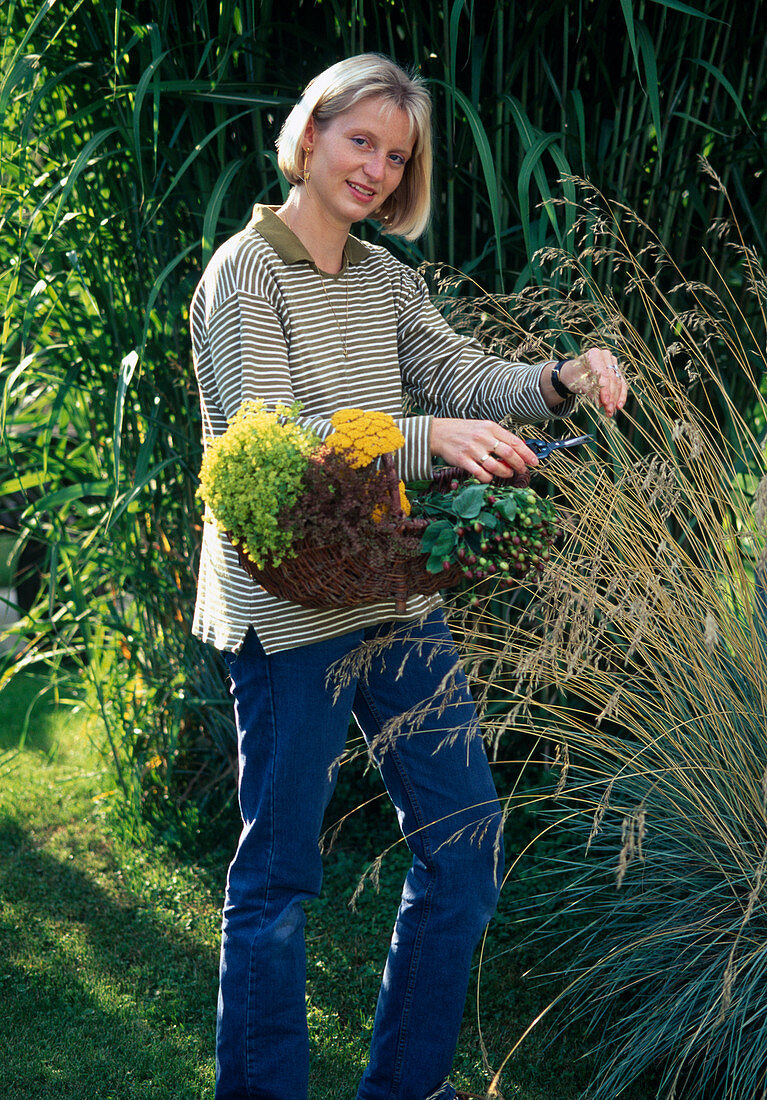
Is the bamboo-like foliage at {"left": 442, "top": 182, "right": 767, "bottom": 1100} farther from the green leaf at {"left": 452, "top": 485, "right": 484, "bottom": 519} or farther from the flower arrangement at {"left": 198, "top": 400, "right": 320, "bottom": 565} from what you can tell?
the flower arrangement at {"left": 198, "top": 400, "right": 320, "bottom": 565}

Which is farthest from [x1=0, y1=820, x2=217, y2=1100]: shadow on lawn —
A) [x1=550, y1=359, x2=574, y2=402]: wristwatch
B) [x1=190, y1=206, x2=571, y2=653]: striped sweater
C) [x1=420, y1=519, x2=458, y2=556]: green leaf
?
[x1=550, y1=359, x2=574, y2=402]: wristwatch

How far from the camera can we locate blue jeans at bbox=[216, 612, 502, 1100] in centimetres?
148

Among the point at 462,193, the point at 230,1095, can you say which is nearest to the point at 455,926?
the point at 230,1095

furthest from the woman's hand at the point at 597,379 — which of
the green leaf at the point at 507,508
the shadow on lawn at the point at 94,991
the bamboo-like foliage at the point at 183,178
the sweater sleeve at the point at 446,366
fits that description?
the shadow on lawn at the point at 94,991

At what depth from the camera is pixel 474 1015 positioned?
2.11 metres

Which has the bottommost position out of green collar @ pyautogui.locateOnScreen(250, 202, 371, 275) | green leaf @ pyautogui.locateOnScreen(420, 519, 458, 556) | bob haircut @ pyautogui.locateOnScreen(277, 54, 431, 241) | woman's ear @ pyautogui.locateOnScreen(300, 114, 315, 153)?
green leaf @ pyautogui.locateOnScreen(420, 519, 458, 556)

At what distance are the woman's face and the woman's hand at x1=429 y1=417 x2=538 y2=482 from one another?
0.39 meters

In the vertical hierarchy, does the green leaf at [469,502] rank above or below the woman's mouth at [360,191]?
below

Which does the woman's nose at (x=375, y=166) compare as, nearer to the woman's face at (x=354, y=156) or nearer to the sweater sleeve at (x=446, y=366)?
the woman's face at (x=354, y=156)

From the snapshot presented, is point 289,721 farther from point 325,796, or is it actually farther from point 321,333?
point 321,333

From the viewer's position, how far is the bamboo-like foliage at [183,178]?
2.26m

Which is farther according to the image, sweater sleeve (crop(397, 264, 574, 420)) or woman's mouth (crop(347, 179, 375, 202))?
sweater sleeve (crop(397, 264, 574, 420))

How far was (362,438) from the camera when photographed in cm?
133

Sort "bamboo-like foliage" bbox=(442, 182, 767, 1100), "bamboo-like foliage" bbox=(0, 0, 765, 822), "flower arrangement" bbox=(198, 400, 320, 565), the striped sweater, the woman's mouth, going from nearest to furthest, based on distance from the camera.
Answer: "flower arrangement" bbox=(198, 400, 320, 565) < the striped sweater < the woman's mouth < "bamboo-like foliage" bbox=(442, 182, 767, 1100) < "bamboo-like foliage" bbox=(0, 0, 765, 822)
